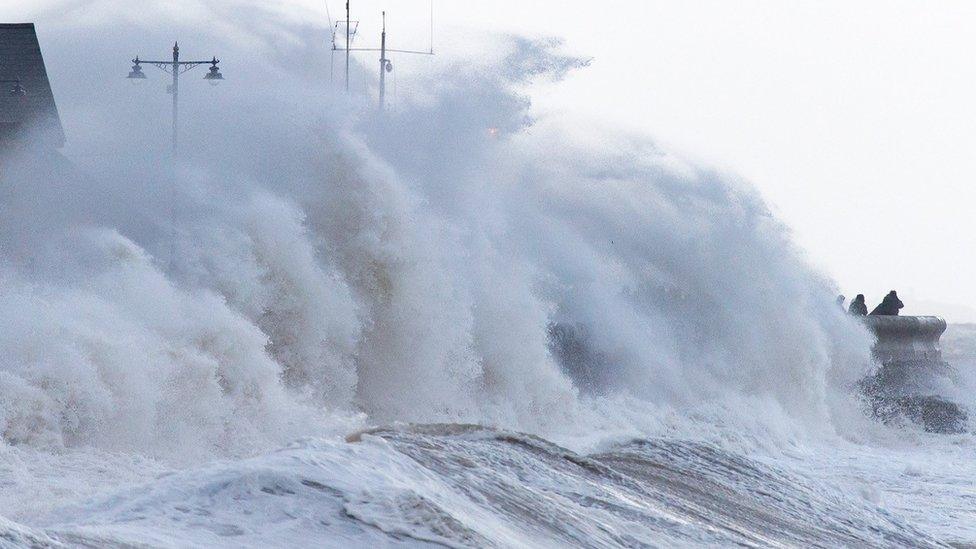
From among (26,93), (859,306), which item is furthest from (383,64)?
(859,306)

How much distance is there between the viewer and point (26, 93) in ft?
68.0

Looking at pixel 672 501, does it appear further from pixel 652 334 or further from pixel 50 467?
pixel 652 334

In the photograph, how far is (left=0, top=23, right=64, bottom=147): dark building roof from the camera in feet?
68.9

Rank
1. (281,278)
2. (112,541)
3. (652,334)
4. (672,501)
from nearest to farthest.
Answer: (112,541), (672,501), (281,278), (652,334)

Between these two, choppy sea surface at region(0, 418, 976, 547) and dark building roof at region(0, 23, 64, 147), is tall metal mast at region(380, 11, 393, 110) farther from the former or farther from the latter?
choppy sea surface at region(0, 418, 976, 547)

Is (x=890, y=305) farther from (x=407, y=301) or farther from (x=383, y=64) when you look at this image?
(x=407, y=301)

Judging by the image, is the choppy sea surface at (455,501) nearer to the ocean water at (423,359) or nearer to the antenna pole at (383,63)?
the ocean water at (423,359)

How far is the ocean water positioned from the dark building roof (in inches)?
20.2

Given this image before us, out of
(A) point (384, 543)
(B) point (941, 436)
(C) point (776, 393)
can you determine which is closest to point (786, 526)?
(A) point (384, 543)

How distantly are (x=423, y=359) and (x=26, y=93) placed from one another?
9.81 m

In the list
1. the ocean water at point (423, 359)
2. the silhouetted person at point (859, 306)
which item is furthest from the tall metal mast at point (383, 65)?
the silhouetted person at point (859, 306)

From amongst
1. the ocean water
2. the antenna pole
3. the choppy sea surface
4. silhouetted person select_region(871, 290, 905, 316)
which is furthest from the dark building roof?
silhouetted person select_region(871, 290, 905, 316)

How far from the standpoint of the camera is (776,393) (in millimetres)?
20078

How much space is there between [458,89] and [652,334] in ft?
14.6
